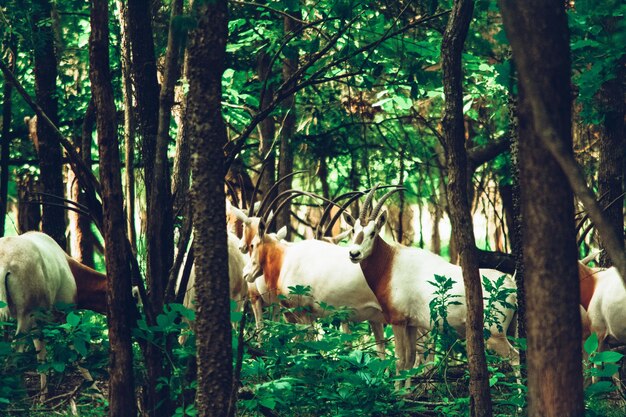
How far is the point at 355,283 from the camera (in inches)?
380

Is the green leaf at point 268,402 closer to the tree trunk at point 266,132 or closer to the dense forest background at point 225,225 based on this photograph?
the dense forest background at point 225,225

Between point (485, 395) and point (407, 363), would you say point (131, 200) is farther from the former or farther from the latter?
point (407, 363)

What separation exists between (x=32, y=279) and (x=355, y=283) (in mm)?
3462

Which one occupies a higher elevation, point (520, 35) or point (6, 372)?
point (520, 35)

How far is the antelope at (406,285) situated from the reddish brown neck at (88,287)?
2.66m

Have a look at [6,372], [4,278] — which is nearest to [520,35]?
[6,372]

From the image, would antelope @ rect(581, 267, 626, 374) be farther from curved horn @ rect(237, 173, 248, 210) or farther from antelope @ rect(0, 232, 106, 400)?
curved horn @ rect(237, 173, 248, 210)

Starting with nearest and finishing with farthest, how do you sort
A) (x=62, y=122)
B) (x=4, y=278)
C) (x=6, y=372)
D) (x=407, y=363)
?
(x=6, y=372) < (x=4, y=278) < (x=407, y=363) < (x=62, y=122)

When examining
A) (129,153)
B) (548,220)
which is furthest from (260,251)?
(548,220)

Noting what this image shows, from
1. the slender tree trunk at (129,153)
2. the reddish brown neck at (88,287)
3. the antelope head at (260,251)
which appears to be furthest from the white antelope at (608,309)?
the reddish brown neck at (88,287)

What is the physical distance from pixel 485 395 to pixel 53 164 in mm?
5808

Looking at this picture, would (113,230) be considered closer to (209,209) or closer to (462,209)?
(209,209)

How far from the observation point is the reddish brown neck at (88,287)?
9109 millimetres

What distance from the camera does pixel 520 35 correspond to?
3.43m
